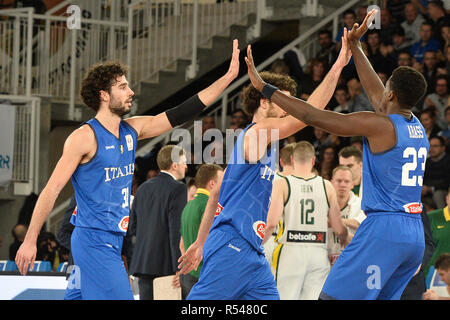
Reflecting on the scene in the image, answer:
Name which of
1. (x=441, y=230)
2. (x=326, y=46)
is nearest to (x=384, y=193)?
(x=441, y=230)

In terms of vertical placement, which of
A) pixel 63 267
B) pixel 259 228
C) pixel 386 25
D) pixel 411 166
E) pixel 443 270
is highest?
pixel 386 25

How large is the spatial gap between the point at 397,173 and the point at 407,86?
1.64 ft

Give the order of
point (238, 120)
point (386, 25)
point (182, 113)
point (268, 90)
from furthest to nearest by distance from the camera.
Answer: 1. point (386, 25)
2. point (238, 120)
3. point (182, 113)
4. point (268, 90)

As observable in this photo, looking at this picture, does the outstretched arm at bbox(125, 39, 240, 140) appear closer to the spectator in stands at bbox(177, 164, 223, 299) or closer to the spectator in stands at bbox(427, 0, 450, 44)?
the spectator in stands at bbox(177, 164, 223, 299)

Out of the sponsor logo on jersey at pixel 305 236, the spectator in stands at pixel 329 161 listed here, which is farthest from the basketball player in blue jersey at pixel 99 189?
the spectator in stands at pixel 329 161

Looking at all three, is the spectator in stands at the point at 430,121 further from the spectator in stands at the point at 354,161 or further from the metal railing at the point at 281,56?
the metal railing at the point at 281,56

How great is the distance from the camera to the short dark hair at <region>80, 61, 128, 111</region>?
5094 millimetres

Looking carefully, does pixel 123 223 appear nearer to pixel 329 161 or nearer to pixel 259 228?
pixel 259 228

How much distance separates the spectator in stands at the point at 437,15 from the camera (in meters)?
11.0

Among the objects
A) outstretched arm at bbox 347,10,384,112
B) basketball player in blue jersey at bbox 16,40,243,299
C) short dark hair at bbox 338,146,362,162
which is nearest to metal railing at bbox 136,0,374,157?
short dark hair at bbox 338,146,362,162

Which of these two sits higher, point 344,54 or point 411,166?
point 344,54

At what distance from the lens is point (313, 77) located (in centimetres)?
1146

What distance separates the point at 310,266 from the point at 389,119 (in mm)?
2496
